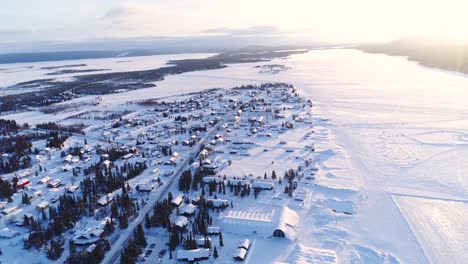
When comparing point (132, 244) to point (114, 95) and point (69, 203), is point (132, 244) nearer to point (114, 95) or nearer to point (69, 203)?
point (69, 203)

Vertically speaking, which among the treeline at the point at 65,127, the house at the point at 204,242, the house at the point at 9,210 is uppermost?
the treeline at the point at 65,127

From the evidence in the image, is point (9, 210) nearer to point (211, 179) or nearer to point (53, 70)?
point (211, 179)

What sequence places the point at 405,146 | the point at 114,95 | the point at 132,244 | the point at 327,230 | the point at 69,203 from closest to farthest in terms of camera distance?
the point at 132,244
the point at 327,230
the point at 69,203
the point at 405,146
the point at 114,95

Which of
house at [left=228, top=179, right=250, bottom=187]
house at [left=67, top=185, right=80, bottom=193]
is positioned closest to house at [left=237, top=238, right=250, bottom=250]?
house at [left=228, top=179, right=250, bottom=187]

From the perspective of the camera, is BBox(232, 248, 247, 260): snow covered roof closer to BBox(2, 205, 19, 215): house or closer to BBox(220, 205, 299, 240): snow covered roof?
BBox(220, 205, 299, 240): snow covered roof

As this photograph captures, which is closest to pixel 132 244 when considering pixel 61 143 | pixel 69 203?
pixel 69 203

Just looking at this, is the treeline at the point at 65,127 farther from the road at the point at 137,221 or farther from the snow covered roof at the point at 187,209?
the snow covered roof at the point at 187,209

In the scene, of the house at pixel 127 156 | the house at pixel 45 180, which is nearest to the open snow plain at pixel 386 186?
the house at pixel 127 156
